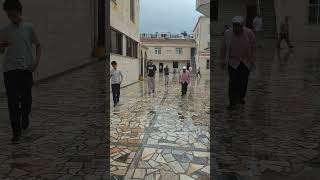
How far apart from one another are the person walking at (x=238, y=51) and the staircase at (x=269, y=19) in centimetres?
1550

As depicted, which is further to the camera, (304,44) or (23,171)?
(304,44)

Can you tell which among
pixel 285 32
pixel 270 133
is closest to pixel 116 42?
pixel 285 32

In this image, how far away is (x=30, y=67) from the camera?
4461 mm

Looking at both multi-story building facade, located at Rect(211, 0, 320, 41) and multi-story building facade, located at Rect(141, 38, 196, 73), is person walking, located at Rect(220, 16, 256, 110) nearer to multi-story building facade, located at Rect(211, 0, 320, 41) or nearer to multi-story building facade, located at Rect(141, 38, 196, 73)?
multi-story building facade, located at Rect(211, 0, 320, 41)

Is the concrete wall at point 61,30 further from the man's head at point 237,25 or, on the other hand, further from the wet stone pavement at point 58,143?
the man's head at point 237,25

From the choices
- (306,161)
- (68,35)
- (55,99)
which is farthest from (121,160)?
(68,35)

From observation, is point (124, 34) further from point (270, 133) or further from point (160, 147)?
point (160, 147)

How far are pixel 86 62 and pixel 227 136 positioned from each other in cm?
847

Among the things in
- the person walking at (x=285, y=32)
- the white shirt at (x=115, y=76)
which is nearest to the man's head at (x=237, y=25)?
the white shirt at (x=115, y=76)

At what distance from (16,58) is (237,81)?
3.12 meters

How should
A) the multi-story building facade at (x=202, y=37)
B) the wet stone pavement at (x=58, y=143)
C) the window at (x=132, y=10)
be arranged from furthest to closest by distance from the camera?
the multi-story building facade at (x=202, y=37) < the window at (x=132, y=10) < the wet stone pavement at (x=58, y=143)

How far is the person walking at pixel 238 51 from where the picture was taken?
604cm

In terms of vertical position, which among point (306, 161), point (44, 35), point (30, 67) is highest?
point (44, 35)

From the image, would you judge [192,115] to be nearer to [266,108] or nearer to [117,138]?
[266,108]
